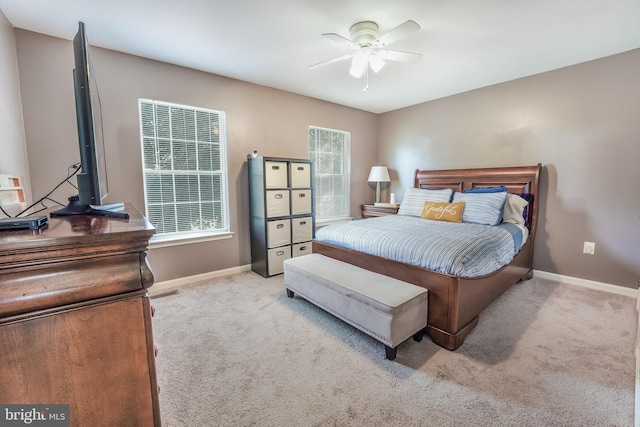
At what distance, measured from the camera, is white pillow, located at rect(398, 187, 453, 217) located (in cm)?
352

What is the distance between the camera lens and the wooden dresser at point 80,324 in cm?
60

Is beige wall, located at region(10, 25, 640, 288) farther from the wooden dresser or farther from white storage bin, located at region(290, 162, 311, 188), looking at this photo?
the wooden dresser

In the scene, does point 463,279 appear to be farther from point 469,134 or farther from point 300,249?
point 469,134

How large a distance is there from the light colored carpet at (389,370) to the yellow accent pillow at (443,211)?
3.34 ft

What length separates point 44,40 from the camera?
7.76ft

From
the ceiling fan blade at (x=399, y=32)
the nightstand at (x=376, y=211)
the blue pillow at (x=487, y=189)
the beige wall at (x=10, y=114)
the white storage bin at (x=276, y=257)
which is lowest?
the white storage bin at (x=276, y=257)

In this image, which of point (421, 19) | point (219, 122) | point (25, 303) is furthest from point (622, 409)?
point (219, 122)

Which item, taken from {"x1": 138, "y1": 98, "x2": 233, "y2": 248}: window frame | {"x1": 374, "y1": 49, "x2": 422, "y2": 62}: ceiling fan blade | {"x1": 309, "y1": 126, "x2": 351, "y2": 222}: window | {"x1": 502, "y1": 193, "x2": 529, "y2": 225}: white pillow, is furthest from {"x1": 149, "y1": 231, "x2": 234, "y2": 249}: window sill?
{"x1": 502, "y1": 193, "x2": 529, "y2": 225}: white pillow

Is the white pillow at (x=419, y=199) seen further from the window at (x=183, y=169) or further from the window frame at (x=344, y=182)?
the window at (x=183, y=169)

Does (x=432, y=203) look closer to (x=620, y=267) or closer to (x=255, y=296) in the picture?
(x=620, y=267)

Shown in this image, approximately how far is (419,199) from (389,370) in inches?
94.0

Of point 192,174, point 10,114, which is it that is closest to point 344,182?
point 192,174

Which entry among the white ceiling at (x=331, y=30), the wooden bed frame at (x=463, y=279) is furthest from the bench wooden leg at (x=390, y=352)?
the white ceiling at (x=331, y=30)
